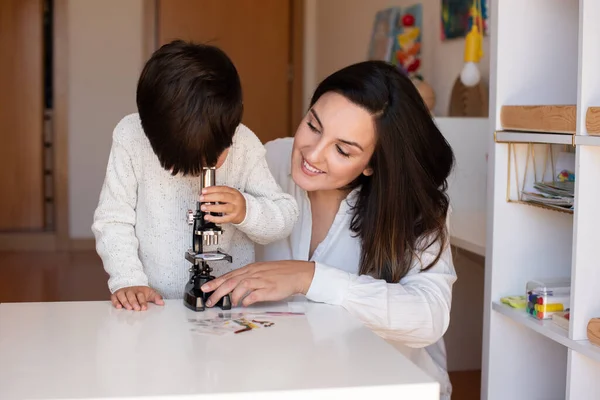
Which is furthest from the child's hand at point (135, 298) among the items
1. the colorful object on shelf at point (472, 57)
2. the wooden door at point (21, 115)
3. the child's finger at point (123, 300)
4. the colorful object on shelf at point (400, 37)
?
the wooden door at point (21, 115)

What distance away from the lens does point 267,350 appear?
110 centimetres

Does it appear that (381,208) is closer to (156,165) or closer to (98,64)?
(156,165)

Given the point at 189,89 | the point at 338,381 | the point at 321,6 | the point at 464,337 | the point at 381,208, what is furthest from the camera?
the point at 321,6

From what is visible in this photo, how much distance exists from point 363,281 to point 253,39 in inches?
185

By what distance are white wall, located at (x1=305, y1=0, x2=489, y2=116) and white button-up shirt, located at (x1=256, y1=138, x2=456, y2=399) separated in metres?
1.44

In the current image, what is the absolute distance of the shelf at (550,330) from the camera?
149 cm

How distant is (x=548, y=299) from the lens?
5.55 feet

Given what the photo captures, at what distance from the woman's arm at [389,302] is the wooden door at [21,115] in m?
4.83

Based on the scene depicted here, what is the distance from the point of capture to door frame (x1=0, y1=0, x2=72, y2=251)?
570 centimetres

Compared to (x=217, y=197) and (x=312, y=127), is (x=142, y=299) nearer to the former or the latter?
(x=217, y=197)

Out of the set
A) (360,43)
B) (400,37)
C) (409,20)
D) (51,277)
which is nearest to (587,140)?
(409,20)

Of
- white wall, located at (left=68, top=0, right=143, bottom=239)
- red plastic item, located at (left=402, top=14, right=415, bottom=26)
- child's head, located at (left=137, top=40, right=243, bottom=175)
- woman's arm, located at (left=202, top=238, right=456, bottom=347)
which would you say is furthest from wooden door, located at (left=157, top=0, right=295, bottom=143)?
woman's arm, located at (left=202, top=238, right=456, bottom=347)

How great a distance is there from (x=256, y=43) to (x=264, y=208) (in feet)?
14.7

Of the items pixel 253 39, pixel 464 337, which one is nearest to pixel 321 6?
pixel 253 39
